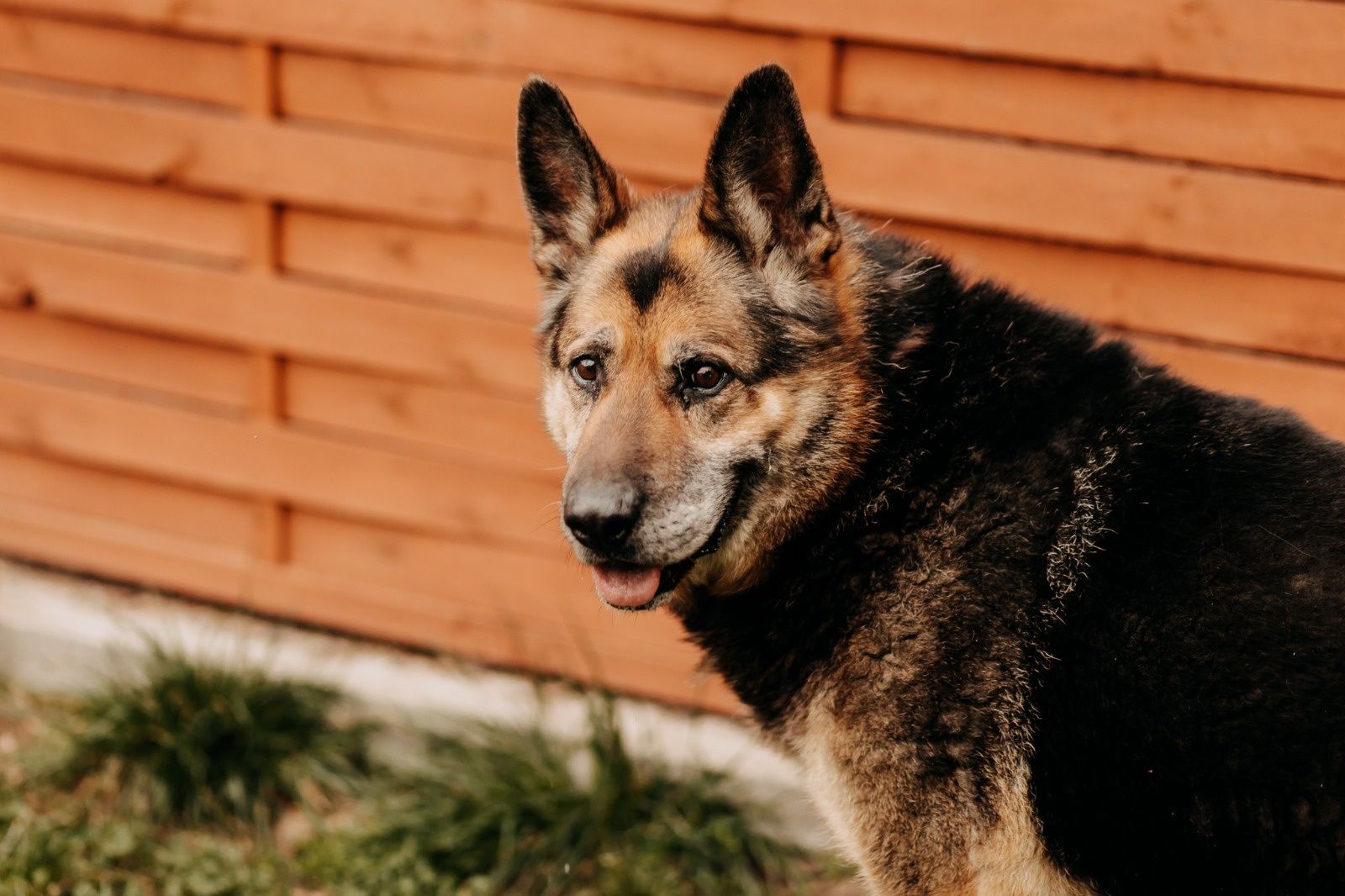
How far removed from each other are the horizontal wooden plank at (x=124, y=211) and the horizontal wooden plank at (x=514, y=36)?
674 mm

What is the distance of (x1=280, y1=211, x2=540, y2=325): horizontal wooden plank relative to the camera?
450 centimetres

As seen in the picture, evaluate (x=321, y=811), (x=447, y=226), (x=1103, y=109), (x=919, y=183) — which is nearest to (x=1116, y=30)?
(x=1103, y=109)

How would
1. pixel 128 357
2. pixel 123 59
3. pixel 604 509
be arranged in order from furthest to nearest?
pixel 128 357
pixel 123 59
pixel 604 509

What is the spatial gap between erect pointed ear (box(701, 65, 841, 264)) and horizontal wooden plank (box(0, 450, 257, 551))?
3.01 m

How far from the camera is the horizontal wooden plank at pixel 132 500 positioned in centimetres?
516

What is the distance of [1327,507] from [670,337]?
147 centimetres

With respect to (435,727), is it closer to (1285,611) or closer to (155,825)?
(155,825)

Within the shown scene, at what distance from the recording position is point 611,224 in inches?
127

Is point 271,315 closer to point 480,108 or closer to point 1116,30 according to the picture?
point 480,108

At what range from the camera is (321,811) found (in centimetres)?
446

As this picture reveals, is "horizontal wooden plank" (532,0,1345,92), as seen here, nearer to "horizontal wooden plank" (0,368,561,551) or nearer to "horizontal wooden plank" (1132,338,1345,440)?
"horizontal wooden plank" (1132,338,1345,440)

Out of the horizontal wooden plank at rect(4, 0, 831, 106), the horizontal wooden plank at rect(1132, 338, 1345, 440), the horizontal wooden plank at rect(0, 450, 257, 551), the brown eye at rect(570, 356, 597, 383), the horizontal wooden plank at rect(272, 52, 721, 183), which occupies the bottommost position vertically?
the horizontal wooden plank at rect(0, 450, 257, 551)

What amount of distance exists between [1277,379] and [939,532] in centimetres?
163

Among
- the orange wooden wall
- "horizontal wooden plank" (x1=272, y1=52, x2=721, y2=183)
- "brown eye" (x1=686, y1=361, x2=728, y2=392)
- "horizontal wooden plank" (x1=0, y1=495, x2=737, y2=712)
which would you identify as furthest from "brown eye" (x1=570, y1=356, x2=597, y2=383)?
"horizontal wooden plank" (x1=0, y1=495, x2=737, y2=712)
